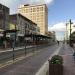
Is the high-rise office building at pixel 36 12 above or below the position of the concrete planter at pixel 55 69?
above

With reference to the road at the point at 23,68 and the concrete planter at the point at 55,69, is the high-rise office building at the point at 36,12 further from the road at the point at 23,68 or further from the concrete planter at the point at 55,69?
the concrete planter at the point at 55,69

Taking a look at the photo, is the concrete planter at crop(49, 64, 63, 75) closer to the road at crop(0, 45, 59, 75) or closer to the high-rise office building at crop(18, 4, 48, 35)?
the road at crop(0, 45, 59, 75)

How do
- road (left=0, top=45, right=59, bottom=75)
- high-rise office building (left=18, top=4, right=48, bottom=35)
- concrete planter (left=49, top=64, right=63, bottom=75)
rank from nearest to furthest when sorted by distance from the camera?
concrete planter (left=49, top=64, right=63, bottom=75) < road (left=0, top=45, right=59, bottom=75) < high-rise office building (left=18, top=4, right=48, bottom=35)

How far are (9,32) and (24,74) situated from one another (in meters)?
41.8

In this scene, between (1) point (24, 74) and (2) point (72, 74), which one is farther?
(1) point (24, 74)

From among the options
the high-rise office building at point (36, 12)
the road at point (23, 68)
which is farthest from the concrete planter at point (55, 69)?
the high-rise office building at point (36, 12)

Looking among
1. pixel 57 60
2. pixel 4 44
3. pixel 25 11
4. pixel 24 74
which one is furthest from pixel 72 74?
pixel 25 11

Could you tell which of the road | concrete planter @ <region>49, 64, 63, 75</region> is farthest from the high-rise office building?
concrete planter @ <region>49, 64, 63, 75</region>

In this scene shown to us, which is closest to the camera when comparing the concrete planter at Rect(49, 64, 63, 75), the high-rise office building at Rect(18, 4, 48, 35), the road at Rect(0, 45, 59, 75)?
the concrete planter at Rect(49, 64, 63, 75)

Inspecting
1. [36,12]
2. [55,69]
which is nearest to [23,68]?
[55,69]

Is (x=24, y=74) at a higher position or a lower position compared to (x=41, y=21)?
lower

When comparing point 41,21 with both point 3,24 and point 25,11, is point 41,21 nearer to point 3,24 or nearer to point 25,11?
point 25,11

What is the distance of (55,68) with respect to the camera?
35.7ft

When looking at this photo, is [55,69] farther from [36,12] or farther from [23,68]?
[36,12]
